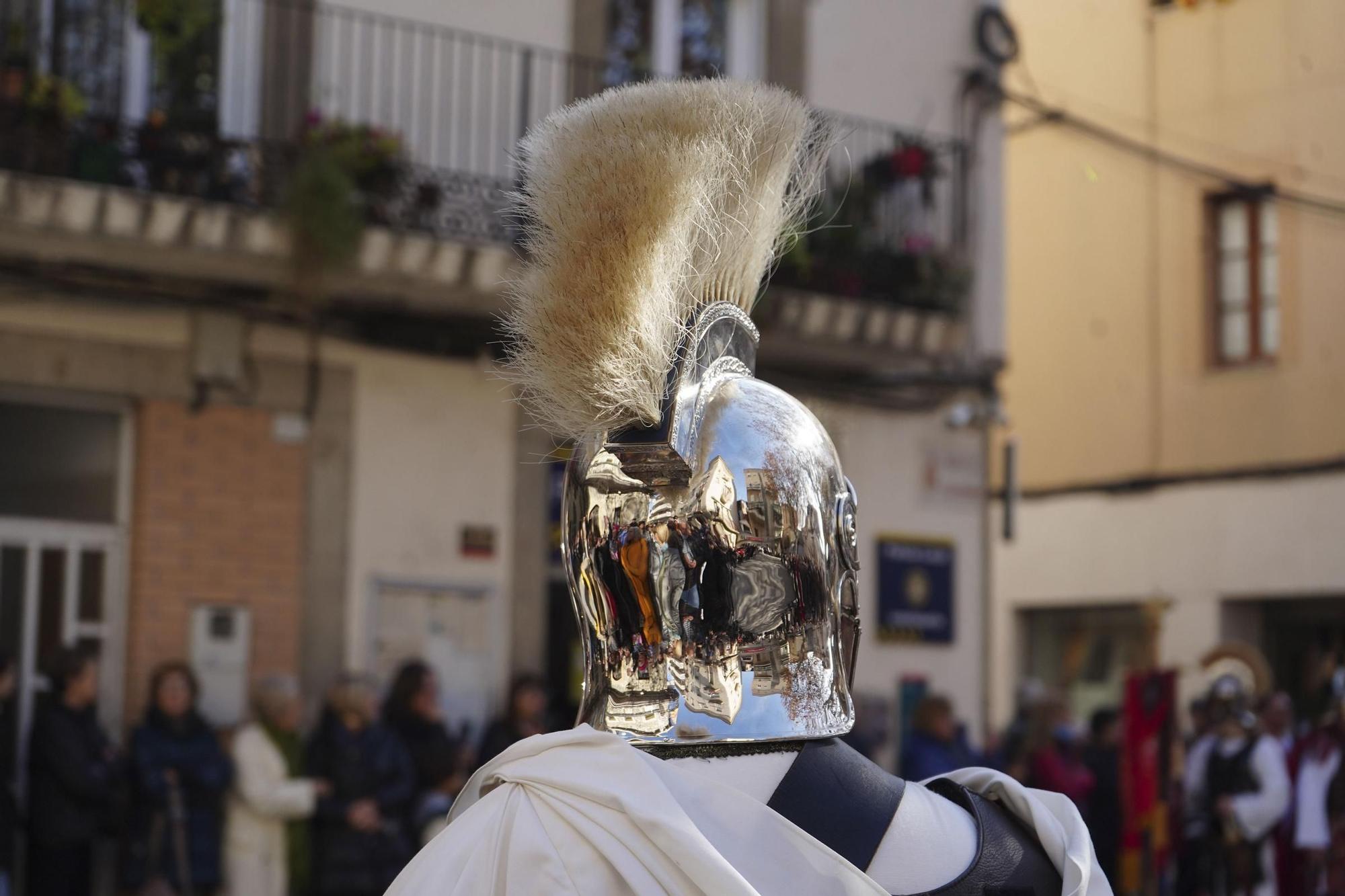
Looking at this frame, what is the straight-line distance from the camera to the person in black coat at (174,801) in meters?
8.41

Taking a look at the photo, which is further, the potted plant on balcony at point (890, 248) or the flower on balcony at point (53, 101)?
the potted plant on balcony at point (890, 248)

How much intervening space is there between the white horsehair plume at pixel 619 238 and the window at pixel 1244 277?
15324 mm

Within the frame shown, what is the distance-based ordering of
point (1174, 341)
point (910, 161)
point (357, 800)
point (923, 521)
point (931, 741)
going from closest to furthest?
point (357, 800), point (931, 741), point (910, 161), point (923, 521), point (1174, 341)

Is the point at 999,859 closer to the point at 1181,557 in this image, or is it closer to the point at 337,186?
the point at 337,186

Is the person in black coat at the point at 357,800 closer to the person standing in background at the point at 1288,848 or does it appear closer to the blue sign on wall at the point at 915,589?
the blue sign on wall at the point at 915,589

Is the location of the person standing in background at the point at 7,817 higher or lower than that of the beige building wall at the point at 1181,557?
lower

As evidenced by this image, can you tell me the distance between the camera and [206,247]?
9695 mm


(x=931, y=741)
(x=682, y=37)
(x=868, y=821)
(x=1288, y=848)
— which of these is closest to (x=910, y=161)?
(x=682, y=37)

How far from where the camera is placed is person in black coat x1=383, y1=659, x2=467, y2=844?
9078 mm

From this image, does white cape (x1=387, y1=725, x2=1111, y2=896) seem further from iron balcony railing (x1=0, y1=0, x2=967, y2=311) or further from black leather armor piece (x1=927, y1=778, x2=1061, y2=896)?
iron balcony railing (x1=0, y1=0, x2=967, y2=311)

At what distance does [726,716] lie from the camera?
6.70 feet

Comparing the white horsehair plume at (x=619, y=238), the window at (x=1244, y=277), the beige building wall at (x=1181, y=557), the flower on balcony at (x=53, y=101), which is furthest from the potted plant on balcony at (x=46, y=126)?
the window at (x=1244, y=277)

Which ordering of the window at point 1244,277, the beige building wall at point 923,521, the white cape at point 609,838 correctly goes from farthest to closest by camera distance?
the window at point 1244,277 → the beige building wall at point 923,521 → the white cape at point 609,838

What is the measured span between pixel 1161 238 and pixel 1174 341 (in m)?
0.94
